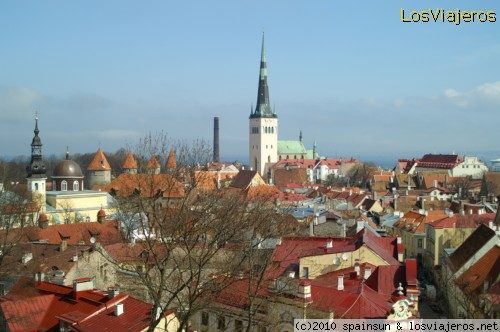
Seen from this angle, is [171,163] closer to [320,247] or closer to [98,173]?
[320,247]

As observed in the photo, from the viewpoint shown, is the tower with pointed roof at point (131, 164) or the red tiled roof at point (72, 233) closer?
the tower with pointed roof at point (131, 164)

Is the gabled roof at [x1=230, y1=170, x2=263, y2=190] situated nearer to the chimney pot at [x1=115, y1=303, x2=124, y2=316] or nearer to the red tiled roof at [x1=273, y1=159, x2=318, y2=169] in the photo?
the red tiled roof at [x1=273, y1=159, x2=318, y2=169]

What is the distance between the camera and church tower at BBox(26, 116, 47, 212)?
5873 centimetres

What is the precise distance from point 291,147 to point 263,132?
21.4 m

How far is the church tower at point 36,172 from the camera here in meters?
58.7

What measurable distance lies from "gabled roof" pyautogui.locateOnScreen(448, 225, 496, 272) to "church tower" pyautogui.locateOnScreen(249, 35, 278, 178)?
103 m

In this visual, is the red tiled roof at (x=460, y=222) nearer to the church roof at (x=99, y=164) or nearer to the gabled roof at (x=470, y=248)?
the gabled roof at (x=470, y=248)

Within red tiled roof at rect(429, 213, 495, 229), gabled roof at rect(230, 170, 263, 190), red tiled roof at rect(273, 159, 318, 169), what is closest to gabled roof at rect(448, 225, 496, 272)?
red tiled roof at rect(429, 213, 495, 229)

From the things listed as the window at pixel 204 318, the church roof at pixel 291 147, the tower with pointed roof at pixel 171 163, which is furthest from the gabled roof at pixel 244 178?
the church roof at pixel 291 147

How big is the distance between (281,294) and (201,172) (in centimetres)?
576

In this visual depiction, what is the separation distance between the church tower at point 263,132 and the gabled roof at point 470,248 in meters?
103

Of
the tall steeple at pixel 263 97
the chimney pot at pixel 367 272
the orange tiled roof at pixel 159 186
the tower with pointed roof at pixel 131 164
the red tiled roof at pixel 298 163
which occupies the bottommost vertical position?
the chimney pot at pixel 367 272

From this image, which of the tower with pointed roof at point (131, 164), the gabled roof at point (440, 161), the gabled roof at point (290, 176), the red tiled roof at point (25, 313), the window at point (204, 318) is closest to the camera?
the red tiled roof at point (25, 313)

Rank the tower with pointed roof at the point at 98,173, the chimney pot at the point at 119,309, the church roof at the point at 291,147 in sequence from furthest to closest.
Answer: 1. the church roof at the point at 291,147
2. the tower with pointed roof at the point at 98,173
3. the chimney pot at the point at 119,309
